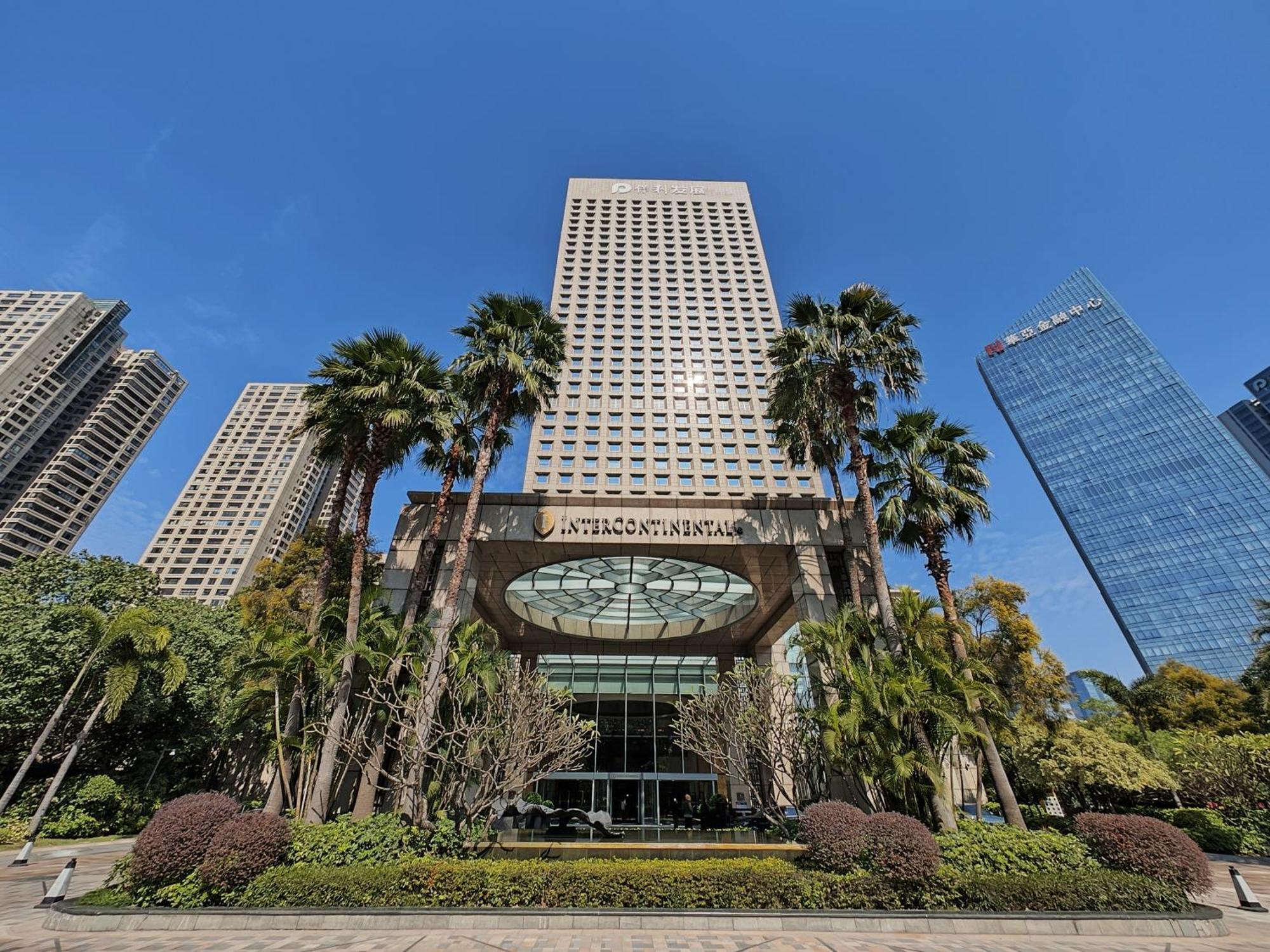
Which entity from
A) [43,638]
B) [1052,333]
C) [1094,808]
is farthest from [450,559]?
[1052,333]

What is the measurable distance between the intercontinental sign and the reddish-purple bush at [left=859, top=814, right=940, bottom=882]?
900cm

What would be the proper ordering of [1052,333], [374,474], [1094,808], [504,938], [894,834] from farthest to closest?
[1052,333]
[1094,808]
[374,474]
[894,834]
[504,938]

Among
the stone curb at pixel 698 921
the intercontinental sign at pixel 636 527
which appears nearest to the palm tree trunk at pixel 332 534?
the intercontinental sign at pixel 636 527

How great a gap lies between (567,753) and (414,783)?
3764mm

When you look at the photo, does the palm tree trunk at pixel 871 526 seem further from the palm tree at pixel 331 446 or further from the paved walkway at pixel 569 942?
the palm tree at pixel 331 446

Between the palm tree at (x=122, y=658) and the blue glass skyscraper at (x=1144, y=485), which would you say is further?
the blue glass skyscraper at (x=1144, y=485)

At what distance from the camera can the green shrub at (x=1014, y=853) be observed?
32.4ft

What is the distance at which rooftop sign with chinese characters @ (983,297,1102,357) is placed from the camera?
134 m

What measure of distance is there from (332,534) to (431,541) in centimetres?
273

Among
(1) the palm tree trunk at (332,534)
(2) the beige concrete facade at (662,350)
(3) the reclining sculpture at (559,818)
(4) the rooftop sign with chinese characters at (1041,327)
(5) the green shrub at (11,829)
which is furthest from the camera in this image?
(4) the rooftop sign with chinese characters at (1041,327)

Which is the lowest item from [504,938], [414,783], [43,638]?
[504,938]

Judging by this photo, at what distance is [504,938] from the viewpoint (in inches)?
311

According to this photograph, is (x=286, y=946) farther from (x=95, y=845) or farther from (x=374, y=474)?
(x=95, y=845)

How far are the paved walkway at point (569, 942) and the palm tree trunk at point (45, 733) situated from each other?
9.75 m
